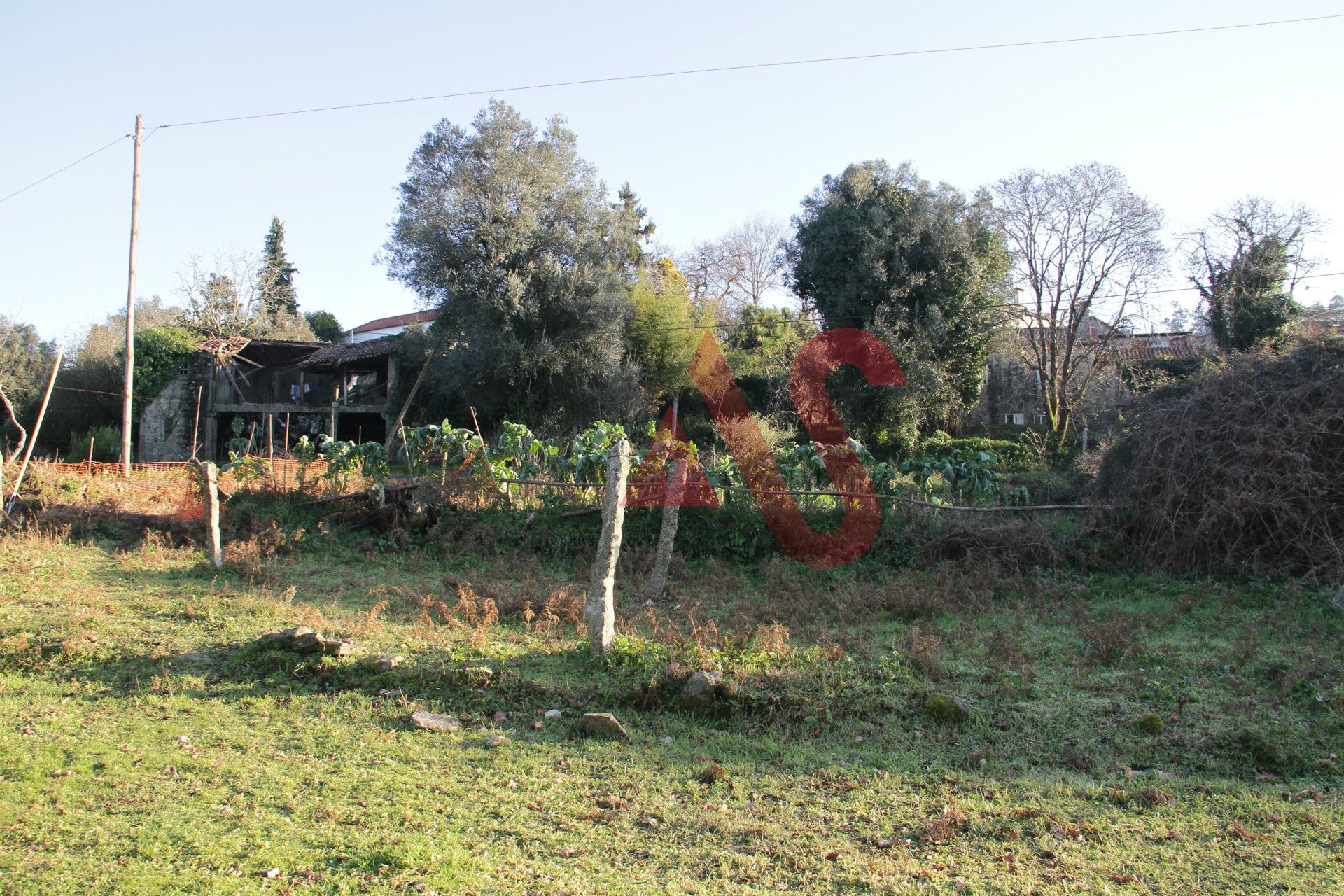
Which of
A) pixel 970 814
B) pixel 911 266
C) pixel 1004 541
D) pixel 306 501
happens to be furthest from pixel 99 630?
pixel 911 266

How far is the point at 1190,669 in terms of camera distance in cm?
650

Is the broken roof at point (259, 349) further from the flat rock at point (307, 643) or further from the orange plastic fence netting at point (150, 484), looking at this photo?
the flat rock at point (307, 643)

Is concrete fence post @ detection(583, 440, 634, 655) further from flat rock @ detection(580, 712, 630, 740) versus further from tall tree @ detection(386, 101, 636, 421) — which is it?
tall tree @ detection(386, 101, 636, 421)

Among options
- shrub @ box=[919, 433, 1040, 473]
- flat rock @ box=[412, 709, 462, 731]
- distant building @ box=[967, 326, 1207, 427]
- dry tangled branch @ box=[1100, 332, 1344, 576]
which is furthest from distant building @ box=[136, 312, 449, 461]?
flat rock @ box=[412, 709, 462, 731]

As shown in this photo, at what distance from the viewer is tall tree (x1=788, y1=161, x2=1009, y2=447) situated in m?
24.7

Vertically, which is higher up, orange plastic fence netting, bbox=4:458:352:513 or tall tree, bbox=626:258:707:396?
tall tree, bbox=626:258:707:396

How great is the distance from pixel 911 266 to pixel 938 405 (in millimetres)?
4213

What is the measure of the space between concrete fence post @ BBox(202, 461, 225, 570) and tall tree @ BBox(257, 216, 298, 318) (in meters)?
28.5

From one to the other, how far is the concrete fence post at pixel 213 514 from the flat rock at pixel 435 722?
605 centimetres

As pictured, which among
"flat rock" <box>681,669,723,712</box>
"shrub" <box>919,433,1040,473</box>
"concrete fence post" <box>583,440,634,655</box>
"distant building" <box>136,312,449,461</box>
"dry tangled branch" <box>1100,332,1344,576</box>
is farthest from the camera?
"distant building" <box>136,312,449,461</box>

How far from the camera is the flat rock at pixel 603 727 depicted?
5484mm

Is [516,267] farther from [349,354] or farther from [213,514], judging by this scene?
[213,514]

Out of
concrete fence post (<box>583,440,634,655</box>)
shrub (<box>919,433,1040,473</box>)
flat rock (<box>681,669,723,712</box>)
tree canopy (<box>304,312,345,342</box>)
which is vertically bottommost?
flat rock (<box>681,669,723,712</box>)

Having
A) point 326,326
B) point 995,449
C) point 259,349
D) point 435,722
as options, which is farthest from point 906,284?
point 326,326
